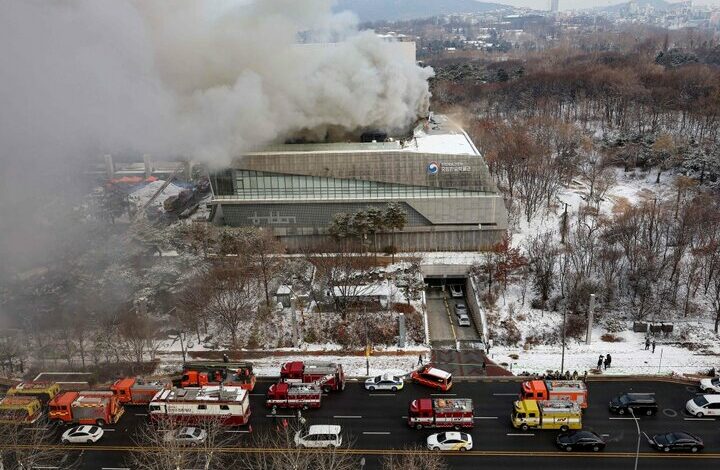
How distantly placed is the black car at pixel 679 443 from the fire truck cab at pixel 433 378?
359 inches

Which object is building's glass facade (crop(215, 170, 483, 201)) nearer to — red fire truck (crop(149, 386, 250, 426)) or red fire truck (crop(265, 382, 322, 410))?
red fire truck (crop(265, 382, 322, 410))

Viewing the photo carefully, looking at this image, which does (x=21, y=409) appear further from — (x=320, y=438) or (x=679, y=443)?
(x=679, y=443)

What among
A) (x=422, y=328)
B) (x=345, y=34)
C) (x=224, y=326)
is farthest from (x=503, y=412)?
(x=345, y=34)

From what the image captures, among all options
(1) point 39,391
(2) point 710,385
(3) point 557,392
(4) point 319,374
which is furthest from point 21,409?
(2) point 710,385

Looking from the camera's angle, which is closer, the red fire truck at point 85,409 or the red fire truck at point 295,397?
the red fire truck at point 85,409

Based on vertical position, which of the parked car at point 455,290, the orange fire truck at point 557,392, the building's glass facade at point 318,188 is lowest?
the parked car at point 455,290

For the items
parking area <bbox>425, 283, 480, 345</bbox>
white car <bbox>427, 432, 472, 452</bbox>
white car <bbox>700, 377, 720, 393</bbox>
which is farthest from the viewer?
parking area <bbox>425, 283, 480, 345</bbox>

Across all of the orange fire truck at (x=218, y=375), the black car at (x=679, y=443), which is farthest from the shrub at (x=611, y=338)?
the orange fire truck at (x=218, y=375)

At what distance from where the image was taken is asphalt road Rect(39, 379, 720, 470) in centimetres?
2370

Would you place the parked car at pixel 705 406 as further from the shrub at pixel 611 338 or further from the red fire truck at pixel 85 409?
the red fire truck at pixel 85 409

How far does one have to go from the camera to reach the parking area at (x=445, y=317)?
36.0 m

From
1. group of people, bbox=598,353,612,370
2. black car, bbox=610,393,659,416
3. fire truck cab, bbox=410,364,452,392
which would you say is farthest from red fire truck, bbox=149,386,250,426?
group of people, bbox=598,353,612,370

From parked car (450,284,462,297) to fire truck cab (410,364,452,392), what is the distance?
468 inches

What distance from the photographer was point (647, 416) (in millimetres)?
26312
